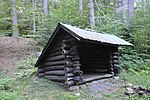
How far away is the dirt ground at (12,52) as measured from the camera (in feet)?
37.8

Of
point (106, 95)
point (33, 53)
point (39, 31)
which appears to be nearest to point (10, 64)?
point (33, 53)

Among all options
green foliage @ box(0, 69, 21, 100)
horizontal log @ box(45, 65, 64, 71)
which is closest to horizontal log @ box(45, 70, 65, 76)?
horizontal log @ box(45, 65, 64, 71)

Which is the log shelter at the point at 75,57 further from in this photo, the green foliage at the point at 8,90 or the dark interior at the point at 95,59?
the green foliage at the point at 8,90

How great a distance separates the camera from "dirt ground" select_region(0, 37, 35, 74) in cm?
1152

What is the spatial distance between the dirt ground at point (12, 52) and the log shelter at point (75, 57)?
313 centimetres

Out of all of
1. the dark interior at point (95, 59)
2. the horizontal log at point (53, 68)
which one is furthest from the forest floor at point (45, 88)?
the dark interior at point (95, 59)

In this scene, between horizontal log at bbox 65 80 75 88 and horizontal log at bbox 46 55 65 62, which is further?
horizontal log at bbox 46 55 65 62

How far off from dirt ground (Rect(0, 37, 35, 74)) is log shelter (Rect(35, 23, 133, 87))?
10.3ft

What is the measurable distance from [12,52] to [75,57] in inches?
332

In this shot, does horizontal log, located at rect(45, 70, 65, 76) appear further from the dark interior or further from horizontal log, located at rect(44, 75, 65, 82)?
the dark interior

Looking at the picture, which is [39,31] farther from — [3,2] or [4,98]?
[4,98]

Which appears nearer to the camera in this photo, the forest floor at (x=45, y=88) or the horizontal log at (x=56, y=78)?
the forest floor at (x=45, y=88)

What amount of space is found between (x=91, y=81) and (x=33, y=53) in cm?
724

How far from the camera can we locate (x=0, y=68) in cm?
1062
